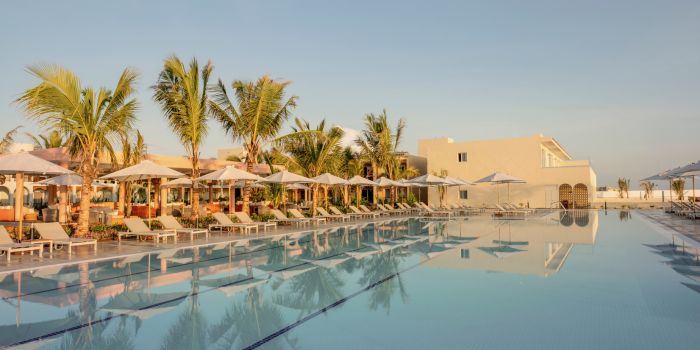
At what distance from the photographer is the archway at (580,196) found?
31.5m

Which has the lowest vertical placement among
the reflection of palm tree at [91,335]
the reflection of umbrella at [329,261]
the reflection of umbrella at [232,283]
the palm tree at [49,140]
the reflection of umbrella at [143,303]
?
the reflection of umbrella at [329,261]

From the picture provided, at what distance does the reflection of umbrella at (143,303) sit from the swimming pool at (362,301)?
2 cm

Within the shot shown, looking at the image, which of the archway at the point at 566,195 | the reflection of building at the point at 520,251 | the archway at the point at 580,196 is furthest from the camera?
the archway at the point at 566,195

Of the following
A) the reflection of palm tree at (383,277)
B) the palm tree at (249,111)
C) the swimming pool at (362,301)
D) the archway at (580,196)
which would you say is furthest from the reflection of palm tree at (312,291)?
the archway at (580,196)

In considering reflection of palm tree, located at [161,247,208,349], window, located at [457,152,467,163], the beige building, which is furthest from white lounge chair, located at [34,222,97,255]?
window, located at [457,152,467,163]

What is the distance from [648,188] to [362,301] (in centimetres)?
5074

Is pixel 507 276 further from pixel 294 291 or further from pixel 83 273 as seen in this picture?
pixel 83 273

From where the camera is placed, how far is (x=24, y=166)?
9750 mm

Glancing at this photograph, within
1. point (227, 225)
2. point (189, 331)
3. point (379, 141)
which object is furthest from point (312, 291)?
point (379, 141)

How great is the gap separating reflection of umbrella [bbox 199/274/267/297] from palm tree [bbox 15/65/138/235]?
640 cm

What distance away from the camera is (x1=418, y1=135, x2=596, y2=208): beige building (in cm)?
3128

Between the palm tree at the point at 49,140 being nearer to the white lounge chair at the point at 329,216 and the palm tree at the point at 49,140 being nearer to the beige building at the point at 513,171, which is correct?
the white lounge chair at the point at 329,216

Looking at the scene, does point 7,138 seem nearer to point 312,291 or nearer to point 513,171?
point 312,291

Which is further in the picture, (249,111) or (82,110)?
(249,111)
